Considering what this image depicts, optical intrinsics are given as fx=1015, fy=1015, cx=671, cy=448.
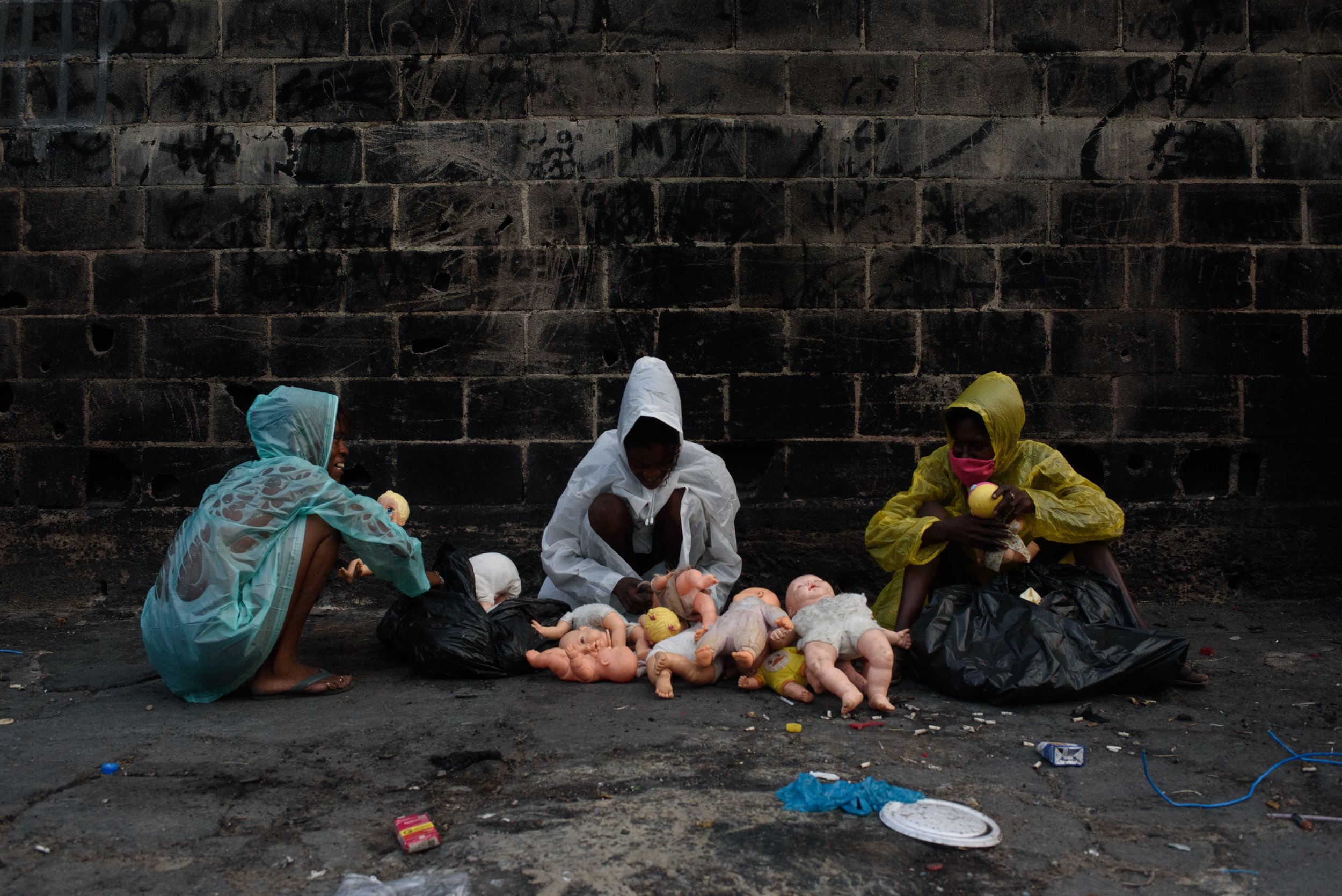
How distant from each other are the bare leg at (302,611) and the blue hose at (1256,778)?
2992 millimetres

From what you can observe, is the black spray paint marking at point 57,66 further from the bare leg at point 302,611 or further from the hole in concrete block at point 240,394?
the bare leg at point 302,611

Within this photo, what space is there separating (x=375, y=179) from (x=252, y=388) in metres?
1.38

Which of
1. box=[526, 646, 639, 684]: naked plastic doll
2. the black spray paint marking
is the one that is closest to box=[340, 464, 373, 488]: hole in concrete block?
box=[526, 646, 639, 684]: naked plastic doll

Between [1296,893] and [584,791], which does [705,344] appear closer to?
[584,791]

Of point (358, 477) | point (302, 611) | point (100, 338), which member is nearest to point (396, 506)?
point (302, 611)

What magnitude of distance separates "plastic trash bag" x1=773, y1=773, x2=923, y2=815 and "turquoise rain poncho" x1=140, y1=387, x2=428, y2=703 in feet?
6.43

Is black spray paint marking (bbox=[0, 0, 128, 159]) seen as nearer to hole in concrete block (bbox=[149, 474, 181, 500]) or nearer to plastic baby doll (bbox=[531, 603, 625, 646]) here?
hole in concrete block (bbox=[149, 474, 181, 500])

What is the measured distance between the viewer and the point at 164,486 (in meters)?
5.82

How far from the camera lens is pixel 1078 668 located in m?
3.83

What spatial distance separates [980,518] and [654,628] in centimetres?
143

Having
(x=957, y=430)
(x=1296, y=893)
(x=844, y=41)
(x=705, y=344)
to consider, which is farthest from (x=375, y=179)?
(x=1296, y=893)

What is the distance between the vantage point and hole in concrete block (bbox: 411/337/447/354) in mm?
5754

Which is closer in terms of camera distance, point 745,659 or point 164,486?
point 745,659

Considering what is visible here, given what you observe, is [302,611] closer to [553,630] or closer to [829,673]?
[553,630]
